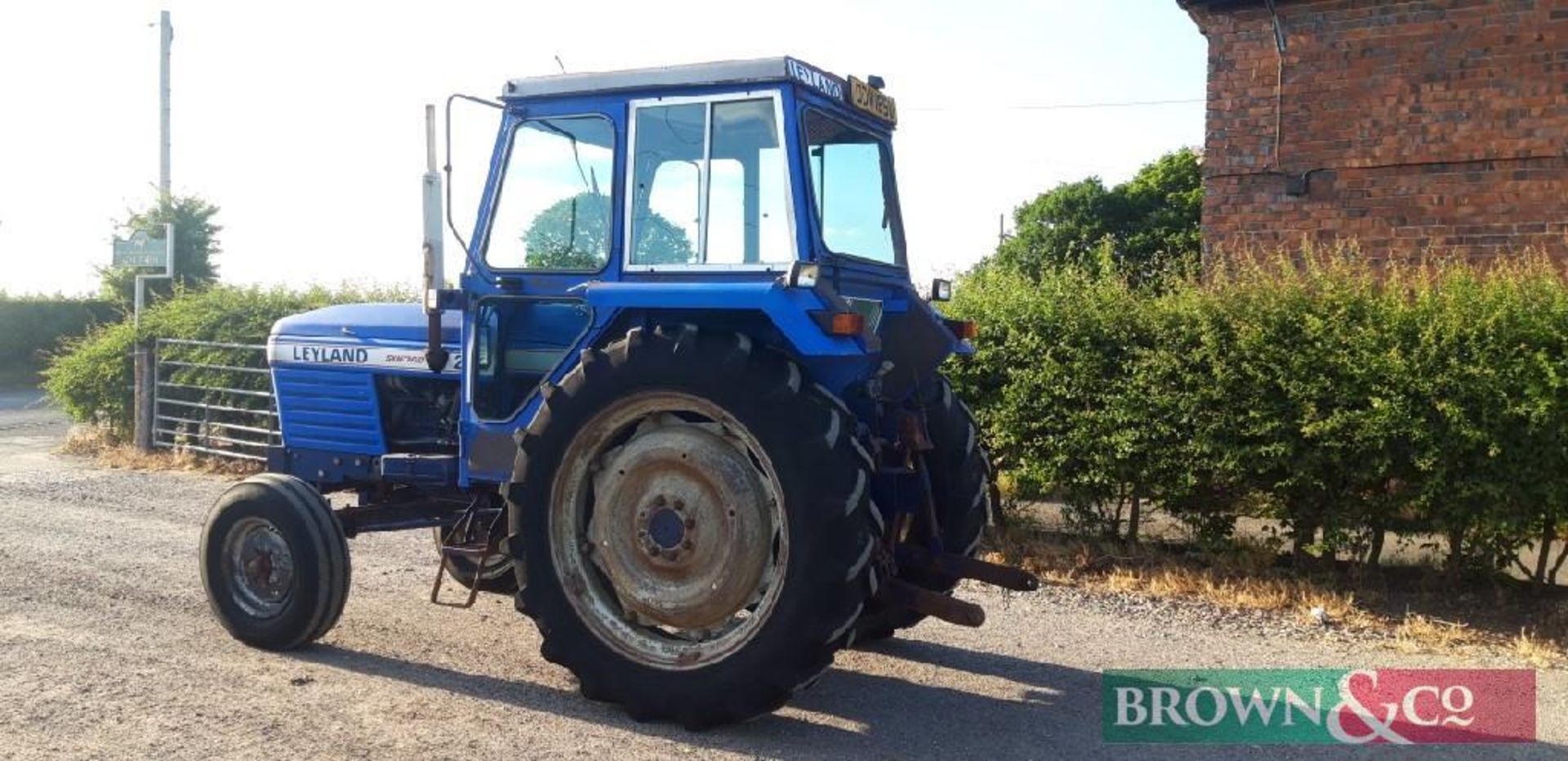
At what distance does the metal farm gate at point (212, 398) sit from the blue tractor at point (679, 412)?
23.8ft

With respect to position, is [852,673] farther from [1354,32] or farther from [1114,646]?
[1354,32]

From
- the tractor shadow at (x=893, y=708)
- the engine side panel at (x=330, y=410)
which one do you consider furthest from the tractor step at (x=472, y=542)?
the engine side panel at (x=330, y=410)

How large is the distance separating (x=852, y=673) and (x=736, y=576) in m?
1.14

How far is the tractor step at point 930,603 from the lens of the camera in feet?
14.9

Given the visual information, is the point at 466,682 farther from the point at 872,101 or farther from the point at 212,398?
the point at 212,398

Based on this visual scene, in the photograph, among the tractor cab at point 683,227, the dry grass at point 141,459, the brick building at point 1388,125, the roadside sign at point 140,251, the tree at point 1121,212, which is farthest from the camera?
the tree at point 1121,212

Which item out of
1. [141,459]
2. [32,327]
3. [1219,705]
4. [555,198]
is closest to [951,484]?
[1219,705]

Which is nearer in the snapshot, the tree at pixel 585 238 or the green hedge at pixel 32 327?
the tree at pixel 585 238

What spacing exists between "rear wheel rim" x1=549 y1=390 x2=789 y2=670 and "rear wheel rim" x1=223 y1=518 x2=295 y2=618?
1614 mm

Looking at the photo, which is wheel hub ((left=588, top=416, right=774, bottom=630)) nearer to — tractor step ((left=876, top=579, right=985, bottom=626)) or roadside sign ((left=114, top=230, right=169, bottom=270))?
tractor step ((left=876, top=579, right=985, bottom=626))

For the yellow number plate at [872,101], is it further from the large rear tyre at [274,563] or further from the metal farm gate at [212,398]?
the metal farm gate at [212,398]

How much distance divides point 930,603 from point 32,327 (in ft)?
99.6

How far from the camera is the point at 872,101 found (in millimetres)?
5430

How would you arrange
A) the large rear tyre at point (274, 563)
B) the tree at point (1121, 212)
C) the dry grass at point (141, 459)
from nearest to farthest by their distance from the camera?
the large rear tyre at point (274, 563) < the dry grass at point (141, 459) < the tree at point (1121, 212)
